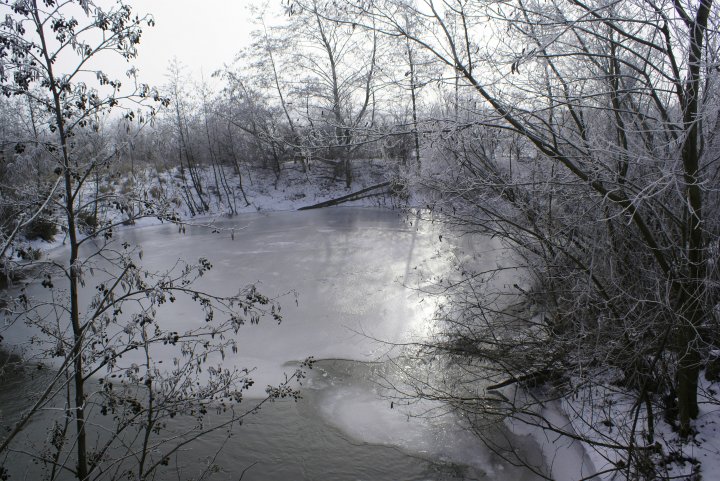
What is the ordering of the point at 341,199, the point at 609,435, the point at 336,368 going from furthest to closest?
1. the point at 341,199
2. the point at 336,368
3. the point at 609,435

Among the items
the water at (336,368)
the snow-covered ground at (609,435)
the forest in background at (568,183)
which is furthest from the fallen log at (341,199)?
the snow-covered ground at (609,435)

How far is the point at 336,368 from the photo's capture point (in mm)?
6645

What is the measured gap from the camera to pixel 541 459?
471cm

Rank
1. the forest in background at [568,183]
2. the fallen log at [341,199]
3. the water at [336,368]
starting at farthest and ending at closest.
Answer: the fallen log at [341,199] → the water at [336,368] → the forest in background at [568,183]

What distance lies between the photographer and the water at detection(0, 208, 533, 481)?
4812mm

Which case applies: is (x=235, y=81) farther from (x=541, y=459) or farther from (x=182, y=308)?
(x=541, y=459)

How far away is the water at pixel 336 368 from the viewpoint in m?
4.81

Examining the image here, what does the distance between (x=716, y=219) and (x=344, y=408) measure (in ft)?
14.0

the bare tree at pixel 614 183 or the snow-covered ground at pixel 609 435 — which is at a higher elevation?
the bare tree at pixel 614 183

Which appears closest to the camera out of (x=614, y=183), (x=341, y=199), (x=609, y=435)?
(x=614, y=183)

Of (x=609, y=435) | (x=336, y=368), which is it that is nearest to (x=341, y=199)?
(x=336, y=368)

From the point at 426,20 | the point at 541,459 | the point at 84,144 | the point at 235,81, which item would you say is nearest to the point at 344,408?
the point at 541,459

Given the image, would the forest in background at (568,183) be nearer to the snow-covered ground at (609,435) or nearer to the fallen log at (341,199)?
the snow-covered ground at (609,435)

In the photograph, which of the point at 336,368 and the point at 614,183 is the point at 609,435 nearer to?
the point at 614,183
